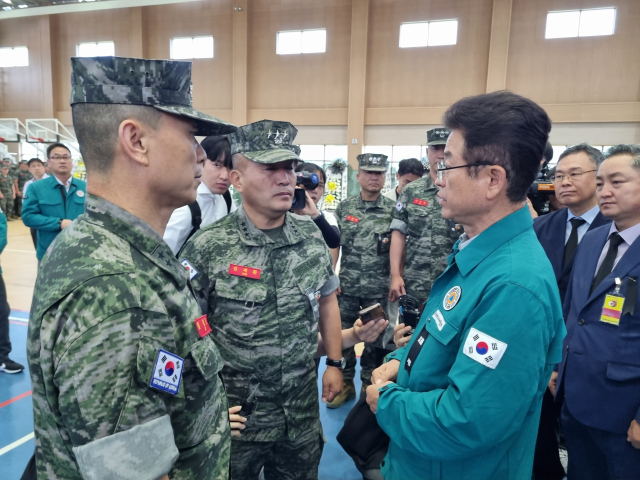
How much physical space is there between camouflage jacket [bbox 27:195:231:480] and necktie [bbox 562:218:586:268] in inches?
93.0

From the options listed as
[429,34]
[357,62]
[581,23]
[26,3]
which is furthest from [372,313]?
[26,3]

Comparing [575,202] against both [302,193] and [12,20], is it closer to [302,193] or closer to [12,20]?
[302,193]

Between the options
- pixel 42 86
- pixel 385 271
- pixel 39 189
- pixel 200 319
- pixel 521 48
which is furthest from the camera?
pixel 42 86

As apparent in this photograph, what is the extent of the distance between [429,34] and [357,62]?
7.65 ft

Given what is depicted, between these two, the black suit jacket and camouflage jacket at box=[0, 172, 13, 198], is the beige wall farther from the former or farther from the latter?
the black suit jacket

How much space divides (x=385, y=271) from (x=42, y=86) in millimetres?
17514

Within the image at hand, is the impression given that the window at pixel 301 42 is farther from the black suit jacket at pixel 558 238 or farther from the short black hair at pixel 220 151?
the black suit jacket at pixel 558 238

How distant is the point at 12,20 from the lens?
15.7 metres

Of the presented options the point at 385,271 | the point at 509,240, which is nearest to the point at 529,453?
the point at 509,240

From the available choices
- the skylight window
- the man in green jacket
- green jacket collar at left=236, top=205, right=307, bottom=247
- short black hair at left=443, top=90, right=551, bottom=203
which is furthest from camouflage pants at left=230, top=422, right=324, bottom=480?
the skylight window

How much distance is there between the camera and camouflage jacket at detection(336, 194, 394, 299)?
3.64 m

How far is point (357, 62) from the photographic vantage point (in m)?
12.7

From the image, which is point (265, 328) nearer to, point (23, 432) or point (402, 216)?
point (402, 216)

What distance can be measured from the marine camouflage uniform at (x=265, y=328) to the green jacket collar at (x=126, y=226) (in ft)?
2.37
